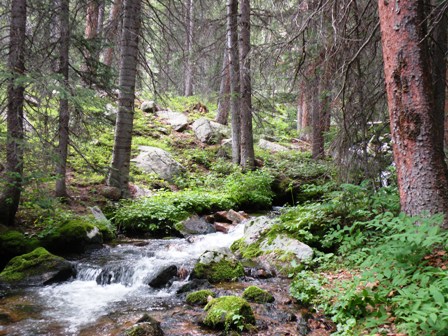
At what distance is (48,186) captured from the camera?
388 inches

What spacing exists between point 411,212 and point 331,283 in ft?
4.71

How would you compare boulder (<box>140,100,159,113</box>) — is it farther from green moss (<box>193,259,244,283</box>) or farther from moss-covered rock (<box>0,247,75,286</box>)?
green moss (<box>193,259,244,283</box>)

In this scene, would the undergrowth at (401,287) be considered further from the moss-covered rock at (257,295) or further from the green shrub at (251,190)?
the green shrub at (251,190)

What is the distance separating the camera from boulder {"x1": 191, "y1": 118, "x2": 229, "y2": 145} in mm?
17438

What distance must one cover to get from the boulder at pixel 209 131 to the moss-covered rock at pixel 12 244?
10990mm

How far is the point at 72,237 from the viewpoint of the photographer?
7727mm

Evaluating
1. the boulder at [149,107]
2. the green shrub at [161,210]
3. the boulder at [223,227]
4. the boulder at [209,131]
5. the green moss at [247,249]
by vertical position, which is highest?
the boulder at [149,107]

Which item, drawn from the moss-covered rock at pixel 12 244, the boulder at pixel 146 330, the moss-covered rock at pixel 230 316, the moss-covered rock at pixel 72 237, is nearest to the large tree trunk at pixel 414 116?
the moss-covered rock at pixel 230 316

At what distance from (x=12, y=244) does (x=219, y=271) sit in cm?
400

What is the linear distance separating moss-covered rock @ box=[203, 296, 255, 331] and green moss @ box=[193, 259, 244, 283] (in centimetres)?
142

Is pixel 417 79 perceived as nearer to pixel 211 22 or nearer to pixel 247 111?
pixel 247 111

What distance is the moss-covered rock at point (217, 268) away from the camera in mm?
6180

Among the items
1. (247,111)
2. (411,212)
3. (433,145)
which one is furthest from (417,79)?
(247,111)

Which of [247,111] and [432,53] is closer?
[432,53]
